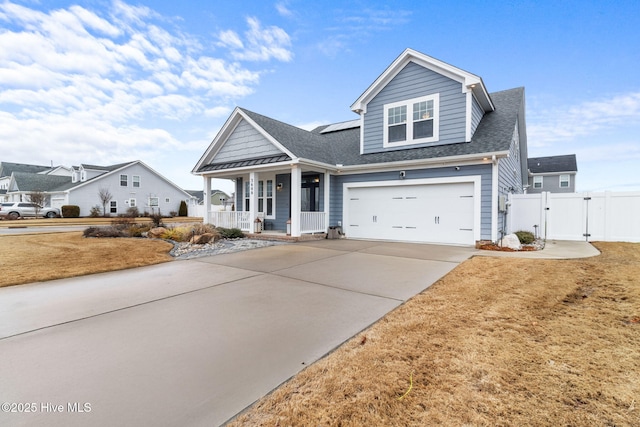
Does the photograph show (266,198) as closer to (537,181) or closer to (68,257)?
(68,257)

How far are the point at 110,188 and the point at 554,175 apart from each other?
46.6 meters

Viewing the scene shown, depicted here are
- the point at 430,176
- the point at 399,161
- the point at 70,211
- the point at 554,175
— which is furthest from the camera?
the point at 554,175

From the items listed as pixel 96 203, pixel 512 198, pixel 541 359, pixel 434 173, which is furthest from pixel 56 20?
pixel 96 203

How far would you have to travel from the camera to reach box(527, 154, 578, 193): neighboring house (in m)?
27.5

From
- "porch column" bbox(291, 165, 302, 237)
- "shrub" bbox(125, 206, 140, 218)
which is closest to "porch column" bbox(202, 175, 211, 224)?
"porch column" bbox(291, 165, 302, 237)

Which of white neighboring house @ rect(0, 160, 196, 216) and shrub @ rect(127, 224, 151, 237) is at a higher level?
white neighboring house @ rect(0, 160, 196, 216)

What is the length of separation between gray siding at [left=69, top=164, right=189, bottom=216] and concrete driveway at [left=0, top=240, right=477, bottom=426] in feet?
99.3

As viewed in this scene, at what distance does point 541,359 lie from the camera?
2.52 meters

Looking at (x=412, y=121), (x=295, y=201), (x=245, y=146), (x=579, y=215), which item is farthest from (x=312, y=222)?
(x=579, y=215)

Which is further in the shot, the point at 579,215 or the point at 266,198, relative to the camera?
the point at 266,198

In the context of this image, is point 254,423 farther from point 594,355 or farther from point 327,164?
point 327,164

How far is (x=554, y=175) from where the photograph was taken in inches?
1102

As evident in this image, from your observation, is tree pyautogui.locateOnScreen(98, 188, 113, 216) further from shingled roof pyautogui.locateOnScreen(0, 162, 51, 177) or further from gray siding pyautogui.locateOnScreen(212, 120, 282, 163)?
shingled roof pyautogui.locateOnScreen(0, 162, 51, 177)

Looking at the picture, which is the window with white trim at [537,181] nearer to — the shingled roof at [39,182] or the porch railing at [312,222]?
the porch railing at [312,222]
